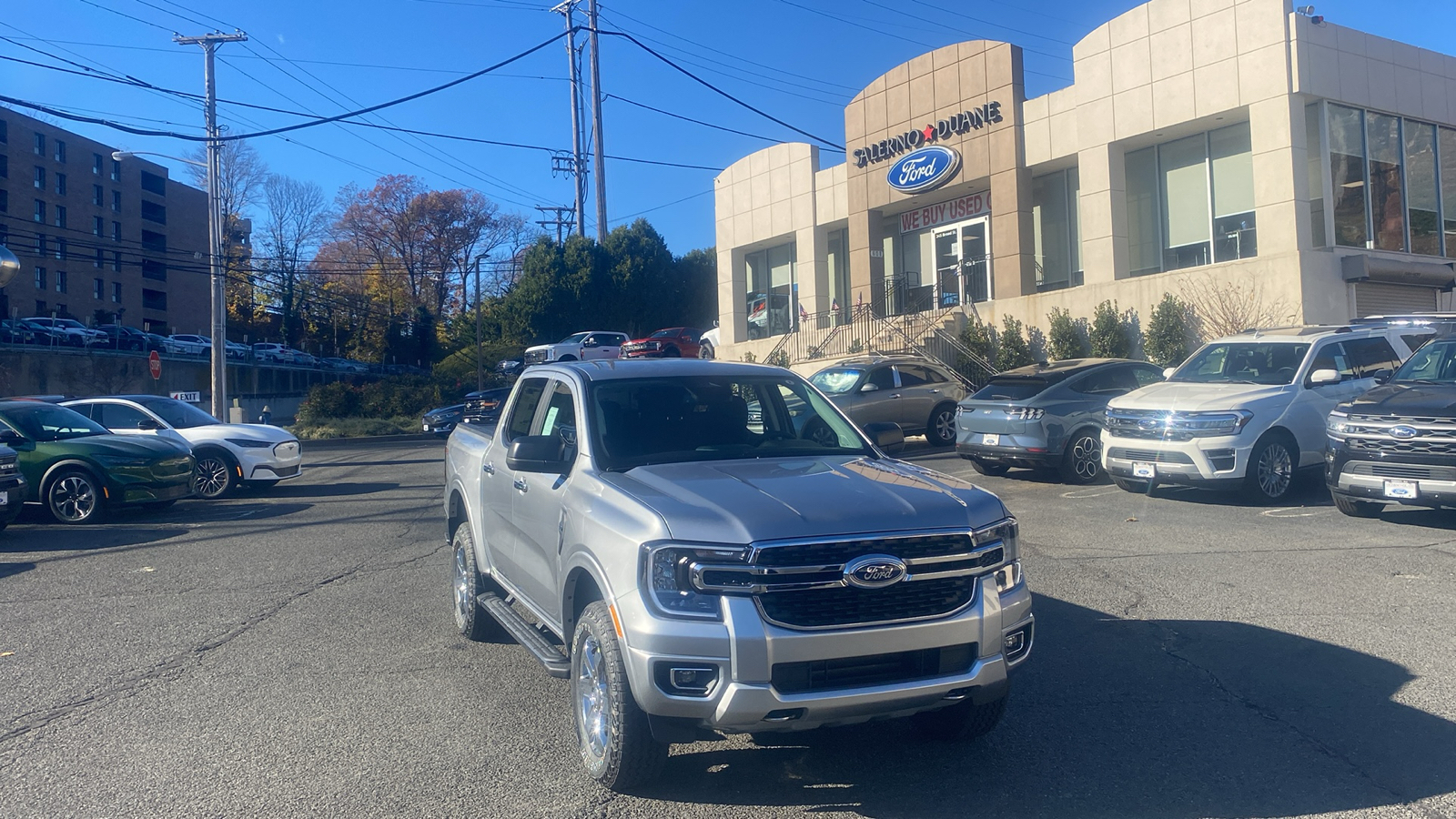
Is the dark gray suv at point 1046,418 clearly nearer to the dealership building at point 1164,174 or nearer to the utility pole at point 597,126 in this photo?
the dealership building at point 1164,174

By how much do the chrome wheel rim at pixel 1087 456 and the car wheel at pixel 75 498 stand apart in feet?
40.3

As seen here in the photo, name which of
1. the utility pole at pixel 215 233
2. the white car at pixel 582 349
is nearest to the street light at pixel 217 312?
the utility pole at pixel 215 233

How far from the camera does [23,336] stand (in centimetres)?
4316

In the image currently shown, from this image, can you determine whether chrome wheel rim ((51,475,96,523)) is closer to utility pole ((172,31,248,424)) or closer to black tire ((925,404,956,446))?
black tire ((925,404,956,446))

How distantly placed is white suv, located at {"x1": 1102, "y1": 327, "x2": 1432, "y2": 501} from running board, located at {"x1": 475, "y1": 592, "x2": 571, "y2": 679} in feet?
26.4

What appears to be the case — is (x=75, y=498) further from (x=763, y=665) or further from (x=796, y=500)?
(x=763, y=665)

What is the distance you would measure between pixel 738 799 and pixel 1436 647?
4383mm

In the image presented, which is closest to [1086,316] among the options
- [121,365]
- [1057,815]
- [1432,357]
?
[1432,357]

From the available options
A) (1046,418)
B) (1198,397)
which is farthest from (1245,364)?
(1046,418)

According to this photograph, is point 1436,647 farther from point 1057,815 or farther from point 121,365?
point 121,365

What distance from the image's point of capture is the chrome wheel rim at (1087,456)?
1356cm

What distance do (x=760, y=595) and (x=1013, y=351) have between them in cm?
2233

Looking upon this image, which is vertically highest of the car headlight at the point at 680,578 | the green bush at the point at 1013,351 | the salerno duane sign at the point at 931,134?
the salerno duane sign at the point at 931,134

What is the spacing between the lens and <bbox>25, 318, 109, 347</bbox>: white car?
45.4 metres
